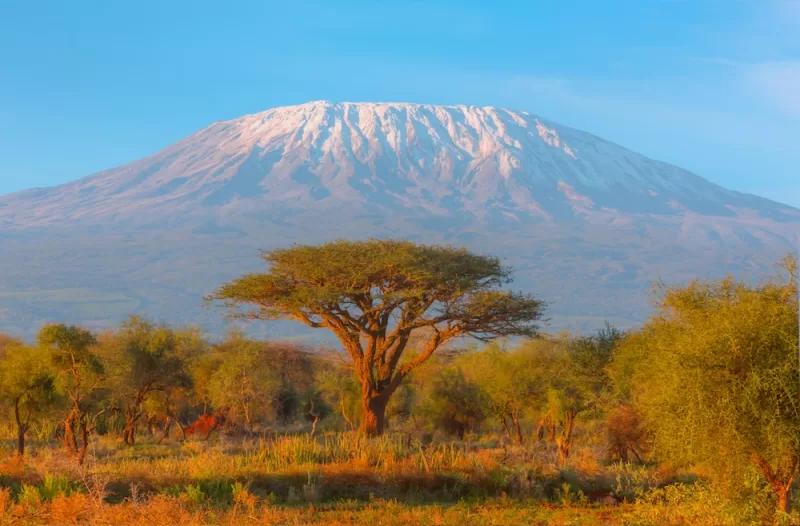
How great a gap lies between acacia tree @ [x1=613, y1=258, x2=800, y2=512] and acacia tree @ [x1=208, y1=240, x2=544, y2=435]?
49.6ft

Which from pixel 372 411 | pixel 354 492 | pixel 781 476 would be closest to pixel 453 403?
pixel 372 411

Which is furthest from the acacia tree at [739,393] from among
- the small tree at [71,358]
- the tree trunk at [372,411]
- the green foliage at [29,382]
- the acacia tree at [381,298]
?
the green foliage at [29,382]

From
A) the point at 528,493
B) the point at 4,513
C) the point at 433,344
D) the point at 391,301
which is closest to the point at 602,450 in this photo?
the point at 433,344

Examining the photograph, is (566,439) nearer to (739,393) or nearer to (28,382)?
(28,382)

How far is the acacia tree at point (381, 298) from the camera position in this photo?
97.5ft

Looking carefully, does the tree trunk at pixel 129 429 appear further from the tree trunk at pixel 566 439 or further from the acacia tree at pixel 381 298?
the tree trunk at pixel 566 439

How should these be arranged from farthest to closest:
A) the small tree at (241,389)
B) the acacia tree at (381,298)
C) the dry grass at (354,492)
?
the small tree at (241,389) < the acacia tree at (381,298) < the dry grass at (354,492)

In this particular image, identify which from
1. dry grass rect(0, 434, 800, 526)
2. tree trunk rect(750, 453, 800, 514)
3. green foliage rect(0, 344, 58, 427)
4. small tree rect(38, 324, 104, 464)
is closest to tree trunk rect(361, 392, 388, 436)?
dry grass rect(0, 434, 800, 526)

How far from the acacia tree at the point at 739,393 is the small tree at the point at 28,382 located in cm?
2007

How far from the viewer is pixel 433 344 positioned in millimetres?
30234

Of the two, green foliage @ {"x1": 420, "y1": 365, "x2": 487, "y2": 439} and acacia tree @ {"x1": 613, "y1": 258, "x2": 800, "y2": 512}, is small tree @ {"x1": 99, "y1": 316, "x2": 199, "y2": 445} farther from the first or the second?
acacia tree @ {"x1": 613, "y1": 258, "x2": 800, "y2": 512}

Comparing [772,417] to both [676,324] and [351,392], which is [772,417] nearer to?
[676,324]

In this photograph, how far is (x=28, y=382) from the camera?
1113 inches

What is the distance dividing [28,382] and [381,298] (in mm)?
11348
